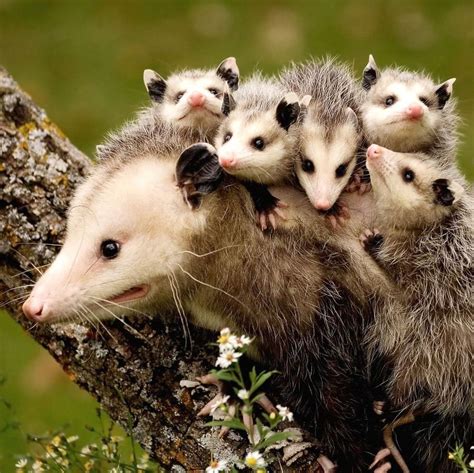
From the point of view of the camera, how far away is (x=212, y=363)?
2451mm

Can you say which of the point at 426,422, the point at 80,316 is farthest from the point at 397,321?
the point at 80,316

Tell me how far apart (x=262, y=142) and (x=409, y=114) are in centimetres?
35

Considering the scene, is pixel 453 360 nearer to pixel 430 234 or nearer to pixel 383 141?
pixel 430 234

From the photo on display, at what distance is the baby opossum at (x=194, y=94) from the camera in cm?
251

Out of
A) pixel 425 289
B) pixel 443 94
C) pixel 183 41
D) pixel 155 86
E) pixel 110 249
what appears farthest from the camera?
pixel 183 41

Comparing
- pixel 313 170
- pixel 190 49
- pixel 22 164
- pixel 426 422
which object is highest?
pixel 190 49

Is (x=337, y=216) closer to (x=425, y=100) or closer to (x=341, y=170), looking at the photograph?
(x=341, y=170)

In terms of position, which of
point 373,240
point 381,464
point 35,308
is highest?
point 373,240

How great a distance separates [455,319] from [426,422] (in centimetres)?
27

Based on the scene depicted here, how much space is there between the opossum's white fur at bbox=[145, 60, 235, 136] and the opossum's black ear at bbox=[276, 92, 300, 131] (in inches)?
6.1

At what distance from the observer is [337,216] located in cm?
239

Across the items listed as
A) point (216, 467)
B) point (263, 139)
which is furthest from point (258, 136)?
point (216, 467)

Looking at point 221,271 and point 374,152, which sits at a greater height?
point 374,152

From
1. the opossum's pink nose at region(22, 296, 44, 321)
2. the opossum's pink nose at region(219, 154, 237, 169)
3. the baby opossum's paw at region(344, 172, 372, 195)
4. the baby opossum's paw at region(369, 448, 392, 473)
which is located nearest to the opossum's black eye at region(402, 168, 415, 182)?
the baby opossum's paw at region(344, 172, 372, 195)
